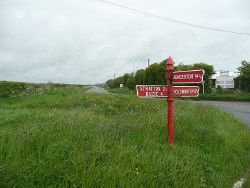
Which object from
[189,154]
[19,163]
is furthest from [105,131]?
[19,163]

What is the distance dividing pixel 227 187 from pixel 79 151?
2700mm

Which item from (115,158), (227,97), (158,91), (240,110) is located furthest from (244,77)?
(115,158)

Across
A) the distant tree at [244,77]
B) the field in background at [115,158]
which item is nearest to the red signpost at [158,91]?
the field in background at [115,158]

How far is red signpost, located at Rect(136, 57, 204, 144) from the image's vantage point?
253 inches

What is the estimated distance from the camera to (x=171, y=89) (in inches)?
262

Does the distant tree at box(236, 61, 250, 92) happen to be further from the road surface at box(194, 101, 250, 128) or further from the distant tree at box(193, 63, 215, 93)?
the road surface at box(194, 101, 250, 128)

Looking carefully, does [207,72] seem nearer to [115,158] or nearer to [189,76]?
[189,76]

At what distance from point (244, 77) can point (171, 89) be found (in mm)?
35527

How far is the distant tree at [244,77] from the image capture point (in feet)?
124

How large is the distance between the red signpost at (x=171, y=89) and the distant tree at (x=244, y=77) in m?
33.5

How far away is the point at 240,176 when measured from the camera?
610 centimetres

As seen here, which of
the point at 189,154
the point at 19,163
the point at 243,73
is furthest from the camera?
the point at 243,73

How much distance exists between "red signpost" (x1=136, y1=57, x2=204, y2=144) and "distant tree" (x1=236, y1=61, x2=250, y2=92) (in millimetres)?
33487

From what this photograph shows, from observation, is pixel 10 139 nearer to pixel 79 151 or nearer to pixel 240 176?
pixel 79 151
